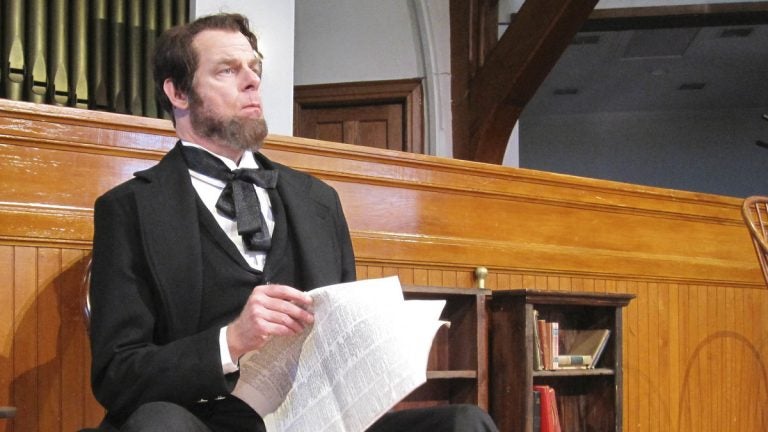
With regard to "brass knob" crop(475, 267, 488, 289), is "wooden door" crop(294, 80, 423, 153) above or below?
above

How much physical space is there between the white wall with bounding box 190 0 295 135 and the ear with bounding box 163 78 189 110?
2.42 meters

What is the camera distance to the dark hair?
76.7 inches

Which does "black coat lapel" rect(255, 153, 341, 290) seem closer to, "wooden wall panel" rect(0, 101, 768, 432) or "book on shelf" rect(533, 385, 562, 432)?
"wooden wall panel" rect(0, 101, 768, 432)

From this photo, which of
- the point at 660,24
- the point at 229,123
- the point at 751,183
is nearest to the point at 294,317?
the point at 229,123

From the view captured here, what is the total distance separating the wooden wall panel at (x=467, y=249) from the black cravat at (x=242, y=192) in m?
0.63

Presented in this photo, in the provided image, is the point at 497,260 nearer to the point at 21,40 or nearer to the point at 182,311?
the point at 182,311

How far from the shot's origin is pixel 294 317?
148 centimetres

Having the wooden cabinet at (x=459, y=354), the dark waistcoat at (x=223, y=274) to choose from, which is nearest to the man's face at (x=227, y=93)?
the dark waistcoat at (x=223, y=274)

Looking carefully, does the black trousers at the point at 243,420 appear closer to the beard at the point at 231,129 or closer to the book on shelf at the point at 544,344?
the beard at the point at 231,129

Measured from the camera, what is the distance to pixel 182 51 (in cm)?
196

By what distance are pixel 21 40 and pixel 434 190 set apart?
2262mm

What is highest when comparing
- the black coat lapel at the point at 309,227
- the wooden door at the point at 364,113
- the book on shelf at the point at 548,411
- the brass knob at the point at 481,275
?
the wooden door at the point at 364,113

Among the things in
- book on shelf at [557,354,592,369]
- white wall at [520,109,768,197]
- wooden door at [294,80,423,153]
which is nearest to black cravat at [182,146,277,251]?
book on shelf at [557,354,592,369]

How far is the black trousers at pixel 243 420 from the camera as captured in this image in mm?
1413
